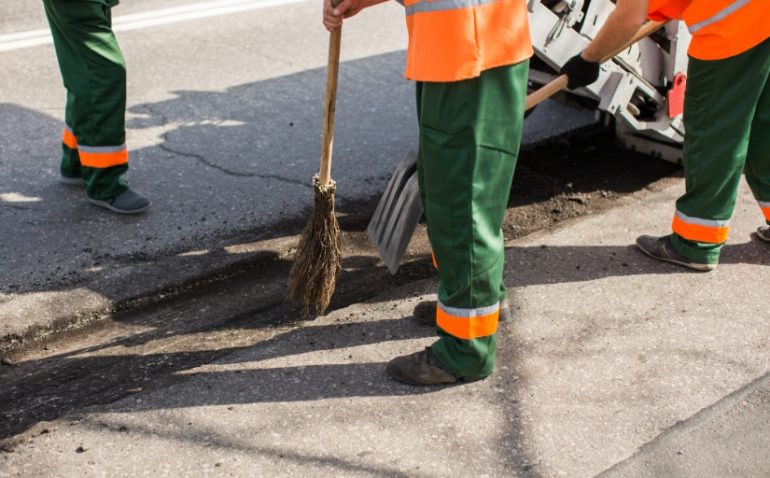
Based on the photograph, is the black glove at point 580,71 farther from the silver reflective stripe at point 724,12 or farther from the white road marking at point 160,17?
the white road marking at point 160,17

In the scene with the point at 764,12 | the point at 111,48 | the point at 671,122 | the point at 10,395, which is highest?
the point at 764,12

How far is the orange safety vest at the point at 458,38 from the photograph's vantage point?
117 inches

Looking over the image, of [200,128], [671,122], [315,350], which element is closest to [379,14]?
[200,128]

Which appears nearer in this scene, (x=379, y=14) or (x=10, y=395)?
(x=10, y=395)

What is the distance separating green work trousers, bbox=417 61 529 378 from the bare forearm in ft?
2.25

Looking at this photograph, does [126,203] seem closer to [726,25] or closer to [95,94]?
[95,94]

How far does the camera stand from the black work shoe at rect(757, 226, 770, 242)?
448cm

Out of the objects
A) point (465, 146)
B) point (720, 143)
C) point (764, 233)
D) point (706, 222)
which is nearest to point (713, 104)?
point (720, 143)

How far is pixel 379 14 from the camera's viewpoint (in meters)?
7.52

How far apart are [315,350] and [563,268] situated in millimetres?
1231

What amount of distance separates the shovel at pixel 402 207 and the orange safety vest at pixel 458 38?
77 cm

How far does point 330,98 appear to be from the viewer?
3.49 m

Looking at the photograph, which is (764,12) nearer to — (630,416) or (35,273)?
(630,416)

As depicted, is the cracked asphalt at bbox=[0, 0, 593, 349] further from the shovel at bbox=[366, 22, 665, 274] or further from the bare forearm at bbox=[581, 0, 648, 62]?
the bare forearm at bbox=[581, 0, 648, 62]
